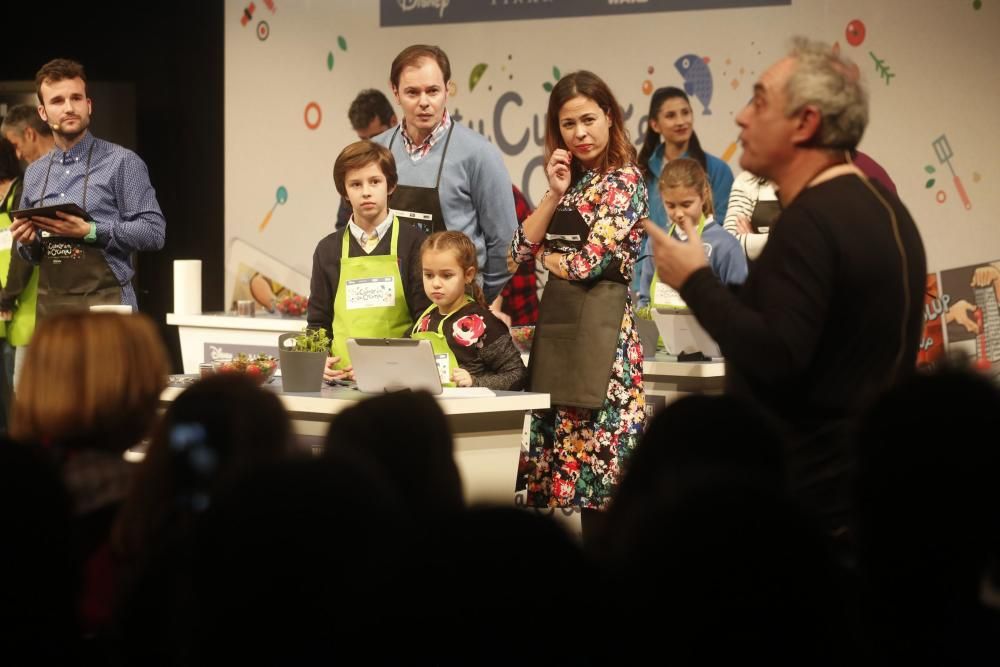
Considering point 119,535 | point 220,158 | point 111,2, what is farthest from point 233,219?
point 119,535

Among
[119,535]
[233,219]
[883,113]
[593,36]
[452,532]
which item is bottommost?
[119,535]

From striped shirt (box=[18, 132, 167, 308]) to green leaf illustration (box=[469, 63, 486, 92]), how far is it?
2235mm

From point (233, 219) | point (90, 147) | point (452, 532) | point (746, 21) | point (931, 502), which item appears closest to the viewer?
point (452, 532)

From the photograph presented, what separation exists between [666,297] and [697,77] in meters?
1.56

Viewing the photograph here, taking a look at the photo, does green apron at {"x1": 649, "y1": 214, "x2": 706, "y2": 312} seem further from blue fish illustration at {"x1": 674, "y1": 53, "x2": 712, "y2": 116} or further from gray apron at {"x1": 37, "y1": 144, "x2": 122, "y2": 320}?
gray apron at {"x1": 37, "y1": 144, "x2": 122, "y2": 320}

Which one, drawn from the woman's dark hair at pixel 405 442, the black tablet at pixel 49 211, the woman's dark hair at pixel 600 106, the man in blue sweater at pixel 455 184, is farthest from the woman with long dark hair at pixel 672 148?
the woman's dark hair at pixel 405 442

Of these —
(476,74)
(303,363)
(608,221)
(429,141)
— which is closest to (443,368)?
(303,363)

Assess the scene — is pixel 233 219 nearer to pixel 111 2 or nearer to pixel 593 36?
pixel 111 2

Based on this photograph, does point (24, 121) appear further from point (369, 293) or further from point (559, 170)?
point (559, 170)

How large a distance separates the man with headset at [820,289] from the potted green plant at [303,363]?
1531 mm

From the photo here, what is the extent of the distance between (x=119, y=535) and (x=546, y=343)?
2.35m

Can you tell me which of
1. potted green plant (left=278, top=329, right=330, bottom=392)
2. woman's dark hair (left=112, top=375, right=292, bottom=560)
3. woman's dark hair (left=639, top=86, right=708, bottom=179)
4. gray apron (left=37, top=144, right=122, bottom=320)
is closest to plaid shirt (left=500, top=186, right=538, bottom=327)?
woman's dark hair (left=639, top=86, right=708, bottom=179)

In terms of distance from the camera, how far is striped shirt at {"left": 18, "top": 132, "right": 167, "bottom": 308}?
14.2 ft

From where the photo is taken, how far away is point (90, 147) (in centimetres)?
439
